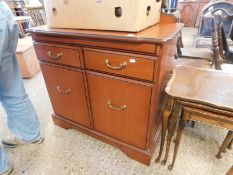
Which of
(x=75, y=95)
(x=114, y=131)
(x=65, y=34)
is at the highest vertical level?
(x=65, y=34)

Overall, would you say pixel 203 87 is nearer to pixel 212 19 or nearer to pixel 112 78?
pixel 112 78

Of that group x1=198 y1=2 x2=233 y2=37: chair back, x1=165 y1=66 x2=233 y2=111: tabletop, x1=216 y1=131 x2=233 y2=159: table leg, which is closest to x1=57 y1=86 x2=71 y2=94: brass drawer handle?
x1=165 y1=66 x2=233 y2=111: tabletop

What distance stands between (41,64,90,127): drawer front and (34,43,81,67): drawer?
0.06 metres

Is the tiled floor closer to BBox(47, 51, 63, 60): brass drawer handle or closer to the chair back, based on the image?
BBox(47, 51, 63, 60): brass drawer handle

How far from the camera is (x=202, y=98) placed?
747 mm

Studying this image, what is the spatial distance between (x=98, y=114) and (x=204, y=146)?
0.82 meters

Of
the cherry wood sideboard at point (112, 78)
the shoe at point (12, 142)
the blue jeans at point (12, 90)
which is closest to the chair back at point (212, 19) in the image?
the cherry wood sideboard at point (112, 78)

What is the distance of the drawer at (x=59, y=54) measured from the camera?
3.02 ft

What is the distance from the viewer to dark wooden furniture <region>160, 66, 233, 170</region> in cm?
72

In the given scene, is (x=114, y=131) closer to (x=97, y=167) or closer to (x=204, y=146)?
(x=97, y=167)

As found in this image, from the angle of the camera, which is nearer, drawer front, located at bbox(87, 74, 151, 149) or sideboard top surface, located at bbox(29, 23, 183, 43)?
sideboard top surface, located at bbox(29, 23, 183, 43)

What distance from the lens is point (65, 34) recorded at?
854 mm

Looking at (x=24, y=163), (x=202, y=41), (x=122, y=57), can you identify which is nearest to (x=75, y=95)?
(x=122, y=57)

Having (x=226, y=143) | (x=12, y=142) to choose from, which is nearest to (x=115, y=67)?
(x=226, y=143)
